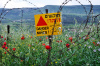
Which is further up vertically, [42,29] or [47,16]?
[47,16]

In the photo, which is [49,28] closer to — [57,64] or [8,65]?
[57,64]

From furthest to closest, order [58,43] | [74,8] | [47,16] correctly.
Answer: [74,8] < [58,43] < [47,16]

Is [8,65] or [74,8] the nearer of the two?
[8,65]

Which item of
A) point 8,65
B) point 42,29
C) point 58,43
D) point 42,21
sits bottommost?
point 8,65

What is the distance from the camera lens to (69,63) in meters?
2.07

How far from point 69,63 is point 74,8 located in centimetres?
4482

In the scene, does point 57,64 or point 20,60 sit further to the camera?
point 20,60

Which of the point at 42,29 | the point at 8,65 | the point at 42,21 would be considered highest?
the point at 42,21

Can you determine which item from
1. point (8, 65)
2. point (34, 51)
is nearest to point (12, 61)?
point (8, 65)

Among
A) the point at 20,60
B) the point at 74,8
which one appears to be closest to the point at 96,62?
the point at 20,60

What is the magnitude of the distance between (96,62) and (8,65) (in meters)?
1.47

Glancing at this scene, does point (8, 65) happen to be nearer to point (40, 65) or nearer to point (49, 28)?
point (40, 65)

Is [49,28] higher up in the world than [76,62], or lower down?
higher up

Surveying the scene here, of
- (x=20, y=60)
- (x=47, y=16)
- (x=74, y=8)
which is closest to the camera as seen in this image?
(x=20, y=60)
